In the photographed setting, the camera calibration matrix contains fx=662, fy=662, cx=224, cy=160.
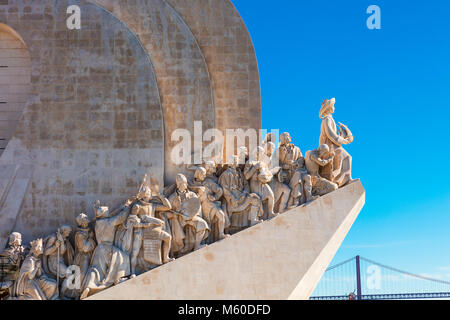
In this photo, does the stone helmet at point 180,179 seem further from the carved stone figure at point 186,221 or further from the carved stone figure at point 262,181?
the carved stone figure at point 262,181

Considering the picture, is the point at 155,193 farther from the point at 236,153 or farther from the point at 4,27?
the point at 4,27

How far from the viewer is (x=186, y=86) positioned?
1377 centimetres

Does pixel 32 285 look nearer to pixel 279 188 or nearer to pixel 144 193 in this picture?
pixel 144 193

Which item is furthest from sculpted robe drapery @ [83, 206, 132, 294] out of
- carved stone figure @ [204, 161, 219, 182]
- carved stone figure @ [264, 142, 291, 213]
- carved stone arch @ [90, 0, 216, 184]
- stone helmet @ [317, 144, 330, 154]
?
stone helmet @ [317, 144, 330, 154]

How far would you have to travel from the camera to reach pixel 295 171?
41.3 feet

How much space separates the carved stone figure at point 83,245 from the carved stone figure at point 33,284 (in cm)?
58

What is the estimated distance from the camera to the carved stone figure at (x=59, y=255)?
1170cm

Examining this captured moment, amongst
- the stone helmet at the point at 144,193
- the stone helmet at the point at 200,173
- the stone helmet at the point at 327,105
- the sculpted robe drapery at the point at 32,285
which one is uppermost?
the stone helmet at the point at 327,105

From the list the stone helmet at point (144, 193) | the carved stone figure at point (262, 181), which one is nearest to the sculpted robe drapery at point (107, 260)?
the stone helmet at point (144, 193)

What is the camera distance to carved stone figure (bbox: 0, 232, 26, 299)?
11523 mm

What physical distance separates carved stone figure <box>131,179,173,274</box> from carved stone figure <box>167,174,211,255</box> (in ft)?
0.55

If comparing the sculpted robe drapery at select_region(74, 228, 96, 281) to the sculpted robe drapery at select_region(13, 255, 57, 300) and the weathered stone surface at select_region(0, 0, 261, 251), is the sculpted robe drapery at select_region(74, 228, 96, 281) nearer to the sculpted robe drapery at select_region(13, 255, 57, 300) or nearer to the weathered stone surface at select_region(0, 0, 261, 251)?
the sculpted robe drapery at select_region(13, 255, 57, 300)

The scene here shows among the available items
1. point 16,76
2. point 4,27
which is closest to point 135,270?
point 16,76

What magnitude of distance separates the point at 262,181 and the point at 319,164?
1.18 m
